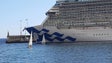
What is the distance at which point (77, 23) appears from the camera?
92750 millimetres

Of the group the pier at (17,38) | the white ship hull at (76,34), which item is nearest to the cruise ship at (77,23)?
the white ship hull at (76,34)

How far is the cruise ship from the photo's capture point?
9031cm

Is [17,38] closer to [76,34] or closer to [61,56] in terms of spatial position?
[76,34]

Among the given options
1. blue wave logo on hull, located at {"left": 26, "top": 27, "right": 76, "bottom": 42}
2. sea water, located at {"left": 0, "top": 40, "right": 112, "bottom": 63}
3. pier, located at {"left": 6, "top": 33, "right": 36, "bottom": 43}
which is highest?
sea water, located at {"left": 0, "top": 40, "right": 112, "bottom": 63}

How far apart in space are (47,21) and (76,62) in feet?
176

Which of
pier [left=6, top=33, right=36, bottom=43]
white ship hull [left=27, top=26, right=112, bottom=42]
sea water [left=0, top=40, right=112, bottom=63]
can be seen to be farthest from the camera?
pier [left=6, top=33, right=36, bottom=43]

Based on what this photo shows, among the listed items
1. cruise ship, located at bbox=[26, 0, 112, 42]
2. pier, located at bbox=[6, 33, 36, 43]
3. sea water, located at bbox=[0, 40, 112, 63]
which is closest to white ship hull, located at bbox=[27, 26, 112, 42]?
cruise ship, located at bbox=[26, 0, 112, 42]

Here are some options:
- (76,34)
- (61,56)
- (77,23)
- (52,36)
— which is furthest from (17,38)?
(61,56)

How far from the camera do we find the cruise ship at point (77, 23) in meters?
90.3

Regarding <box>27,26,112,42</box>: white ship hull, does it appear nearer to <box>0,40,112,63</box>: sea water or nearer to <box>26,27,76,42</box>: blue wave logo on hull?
<box>26,27,76,42</box>: blue wave logo on hull

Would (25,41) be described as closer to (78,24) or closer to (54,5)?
(54,5)

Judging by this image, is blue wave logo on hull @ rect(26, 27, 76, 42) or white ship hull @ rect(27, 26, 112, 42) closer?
white ship hull @ rect(27, 26, 112, 42)

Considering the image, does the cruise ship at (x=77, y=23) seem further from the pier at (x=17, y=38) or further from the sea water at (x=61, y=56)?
the sea water at (x=61, y=56)

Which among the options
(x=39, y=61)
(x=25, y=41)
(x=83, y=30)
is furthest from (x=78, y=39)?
(x=39, y=61)
